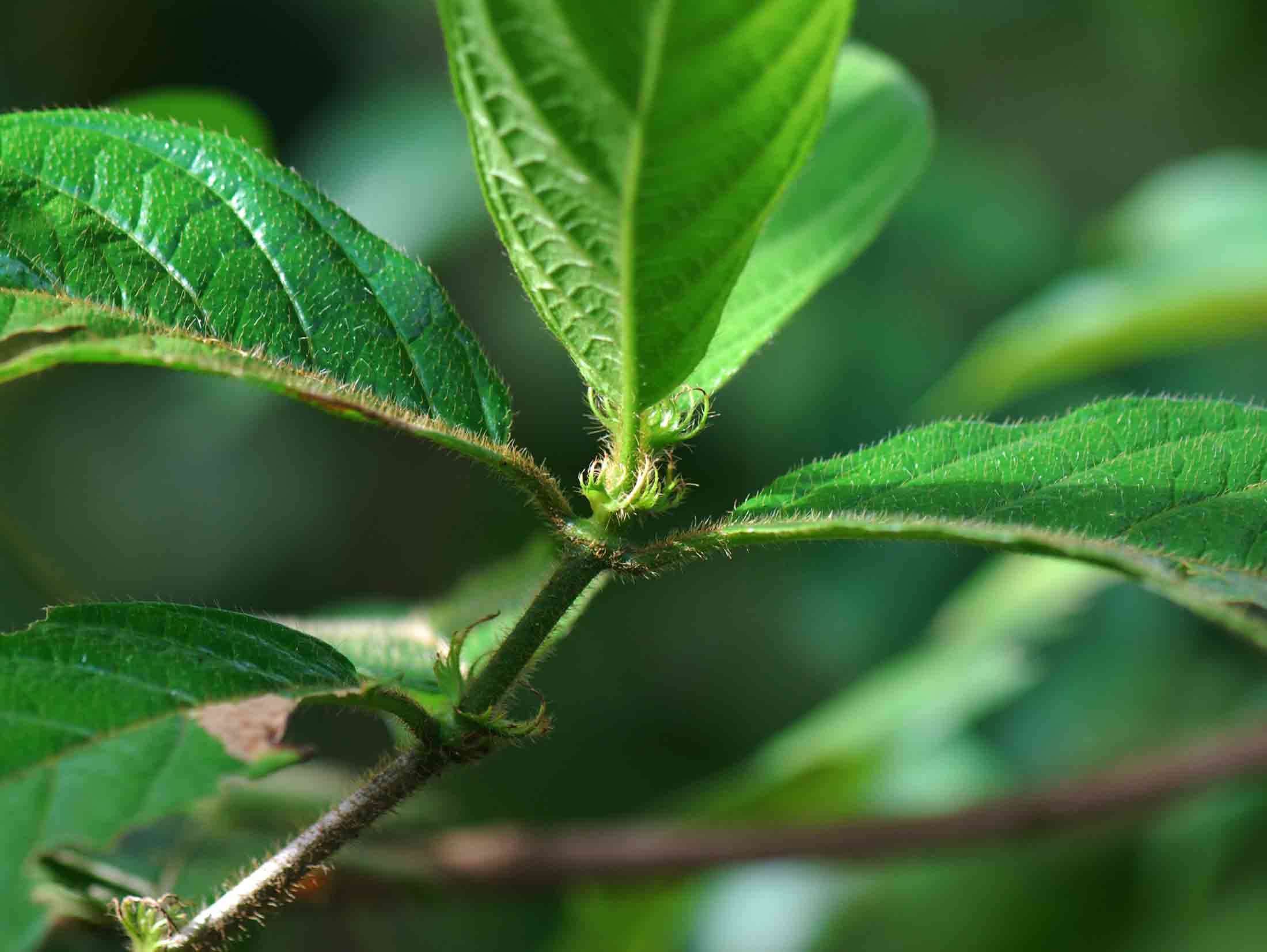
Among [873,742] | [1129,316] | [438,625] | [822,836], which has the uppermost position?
[1129,316]

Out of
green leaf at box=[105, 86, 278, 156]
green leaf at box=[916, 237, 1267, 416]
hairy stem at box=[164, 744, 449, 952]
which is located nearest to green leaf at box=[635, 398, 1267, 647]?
hairy stem at box=[164, 744, 449, 952]

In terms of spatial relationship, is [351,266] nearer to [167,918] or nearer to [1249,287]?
[167,918]

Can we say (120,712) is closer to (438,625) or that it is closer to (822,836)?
(438,625)

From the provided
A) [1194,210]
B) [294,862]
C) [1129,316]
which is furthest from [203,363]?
[1194,210]

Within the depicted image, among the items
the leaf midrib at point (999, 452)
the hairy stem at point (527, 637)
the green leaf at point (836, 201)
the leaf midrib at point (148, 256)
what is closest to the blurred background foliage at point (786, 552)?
the leaf midrib at point (148, 256)

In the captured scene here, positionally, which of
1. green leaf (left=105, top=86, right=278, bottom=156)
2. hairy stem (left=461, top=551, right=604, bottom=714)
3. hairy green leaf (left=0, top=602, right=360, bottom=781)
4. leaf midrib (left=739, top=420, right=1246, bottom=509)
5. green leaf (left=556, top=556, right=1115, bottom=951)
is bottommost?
green leaf (left=556, top=556, right=1115, bottom=951)

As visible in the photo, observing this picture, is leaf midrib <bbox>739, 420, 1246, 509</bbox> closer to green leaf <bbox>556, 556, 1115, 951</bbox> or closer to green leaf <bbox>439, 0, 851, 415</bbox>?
green leaf <bbox>439, 0, 851, 415</bbox>

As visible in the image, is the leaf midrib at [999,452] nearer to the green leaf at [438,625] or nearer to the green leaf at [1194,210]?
the green leaf at [438,625]
